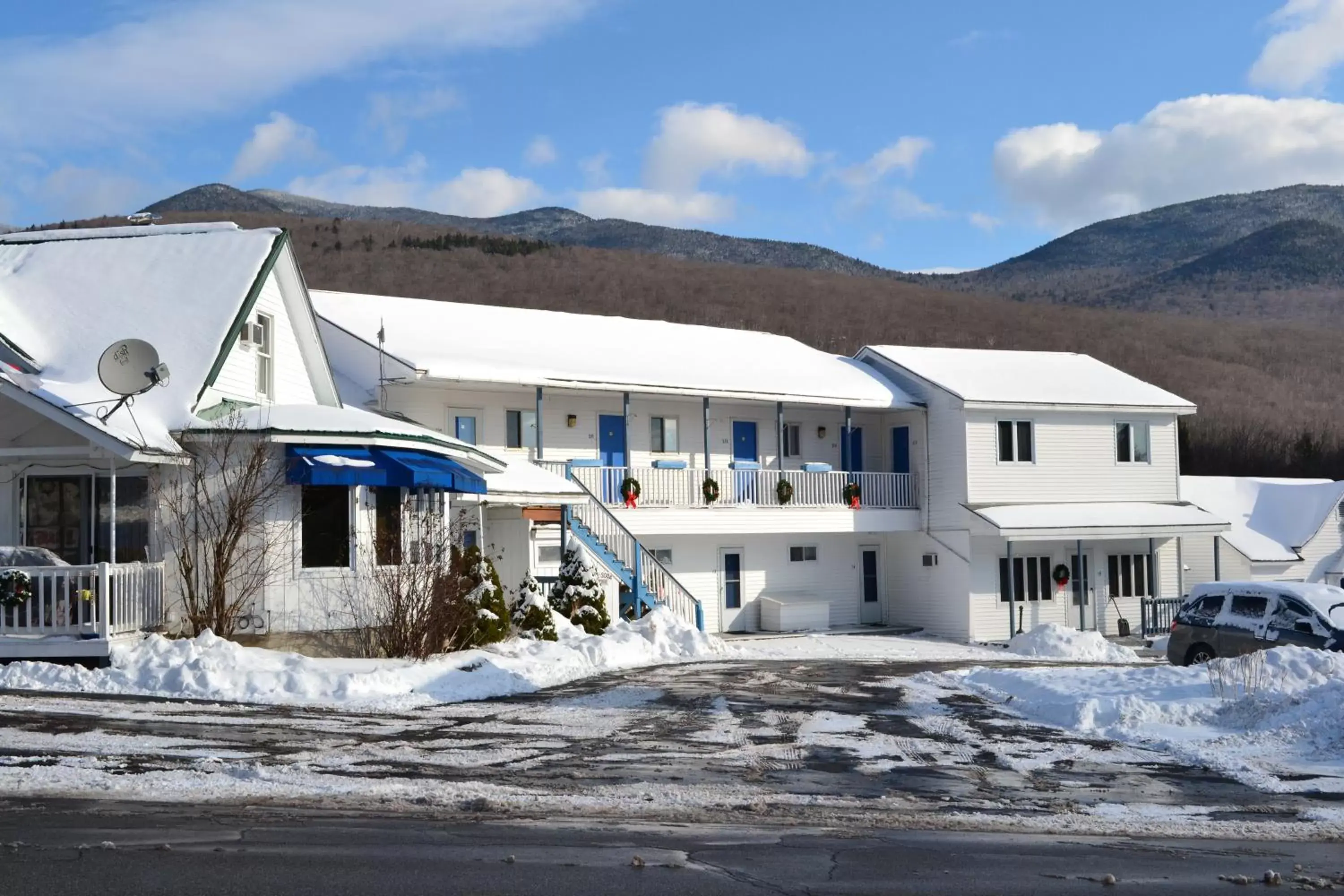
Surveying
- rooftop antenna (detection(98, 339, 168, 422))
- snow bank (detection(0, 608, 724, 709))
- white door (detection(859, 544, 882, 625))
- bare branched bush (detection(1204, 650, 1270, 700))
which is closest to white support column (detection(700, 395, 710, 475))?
white door (detection(859, 544, 882, 625))

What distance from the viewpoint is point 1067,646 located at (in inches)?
1209

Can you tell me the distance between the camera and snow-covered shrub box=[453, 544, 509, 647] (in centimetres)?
2130

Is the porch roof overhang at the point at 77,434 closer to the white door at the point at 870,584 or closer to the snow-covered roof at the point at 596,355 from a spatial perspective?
the snow-covered roof at the point at 596,355

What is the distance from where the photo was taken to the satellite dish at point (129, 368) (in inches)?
731

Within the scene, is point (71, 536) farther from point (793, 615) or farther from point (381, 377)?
point (793, 615)

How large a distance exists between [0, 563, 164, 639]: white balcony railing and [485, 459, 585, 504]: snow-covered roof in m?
7.49

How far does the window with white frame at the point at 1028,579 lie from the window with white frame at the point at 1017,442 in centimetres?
254

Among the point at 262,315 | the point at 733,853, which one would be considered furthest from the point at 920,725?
the point at 262,315

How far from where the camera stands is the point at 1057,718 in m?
16.5

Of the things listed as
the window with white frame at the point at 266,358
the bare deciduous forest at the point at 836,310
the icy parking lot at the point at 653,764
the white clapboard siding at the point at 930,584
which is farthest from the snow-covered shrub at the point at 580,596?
the bare deciduous forest at the point at 836,310

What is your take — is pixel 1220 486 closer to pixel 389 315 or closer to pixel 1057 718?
pixel 389 315

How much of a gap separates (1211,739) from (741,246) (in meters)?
158

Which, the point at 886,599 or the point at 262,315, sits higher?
the point at 262,315

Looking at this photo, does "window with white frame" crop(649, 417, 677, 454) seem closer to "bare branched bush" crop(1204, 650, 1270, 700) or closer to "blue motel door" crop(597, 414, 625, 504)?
"blue motel door" crop(597, 414, 625, 504)
